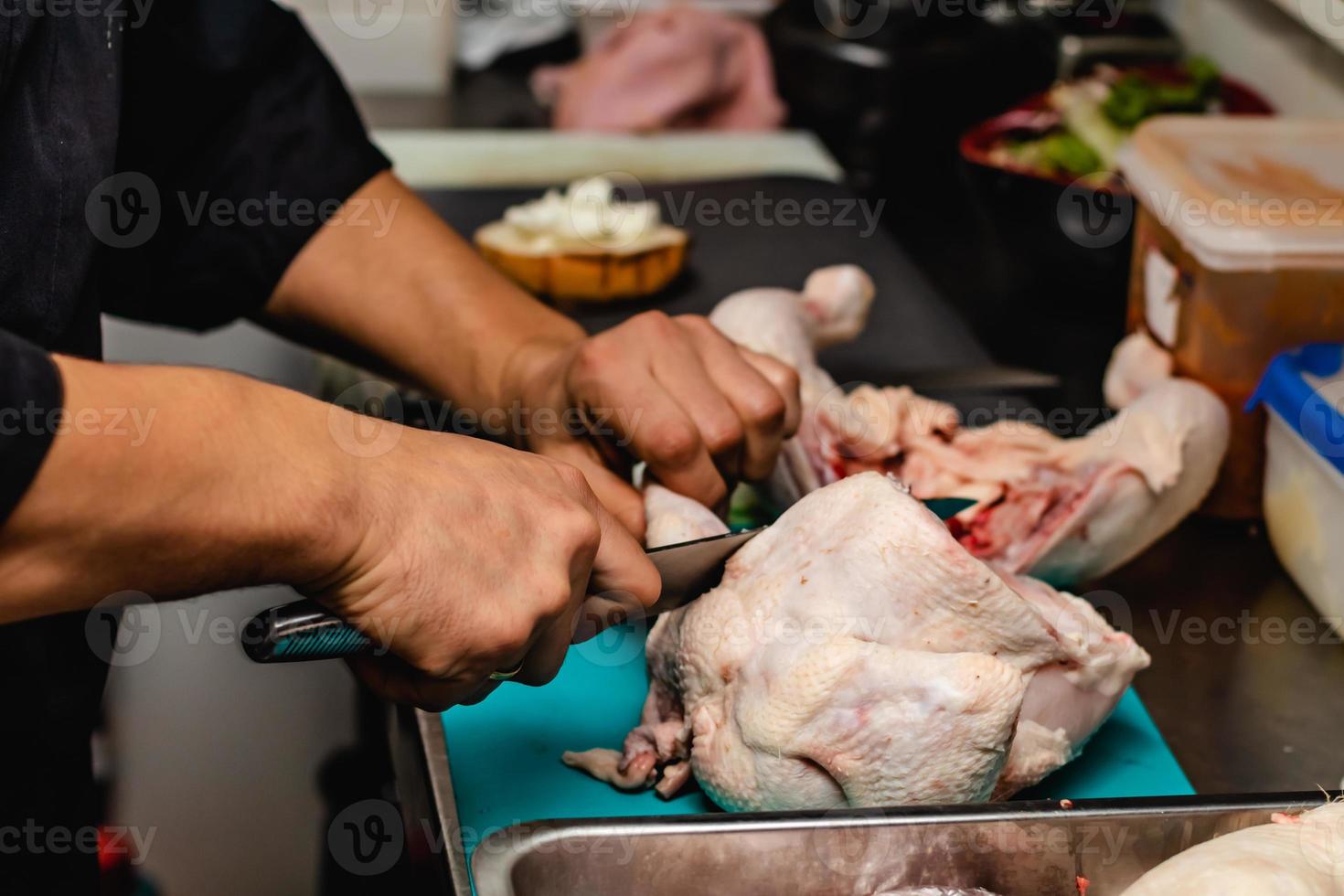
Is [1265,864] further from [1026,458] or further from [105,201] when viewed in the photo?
[105,201]

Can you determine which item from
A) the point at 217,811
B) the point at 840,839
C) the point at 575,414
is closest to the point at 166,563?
the point at 840,839

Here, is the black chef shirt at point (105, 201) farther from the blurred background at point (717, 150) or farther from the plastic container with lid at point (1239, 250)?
the plastic container with lid at point (1239, 250)

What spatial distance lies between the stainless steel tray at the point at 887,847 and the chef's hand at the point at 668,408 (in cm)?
44

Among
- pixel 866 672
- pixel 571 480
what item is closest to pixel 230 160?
pixel 571 480

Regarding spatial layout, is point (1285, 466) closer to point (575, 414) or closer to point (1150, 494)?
point (1150, 494)

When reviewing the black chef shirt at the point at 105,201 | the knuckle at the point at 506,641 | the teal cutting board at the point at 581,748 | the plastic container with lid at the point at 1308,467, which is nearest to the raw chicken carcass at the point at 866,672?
the teal cutting board at the point at 581,748

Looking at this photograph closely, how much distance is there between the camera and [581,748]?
4.24 feet

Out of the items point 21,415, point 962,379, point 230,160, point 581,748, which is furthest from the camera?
point 962,379

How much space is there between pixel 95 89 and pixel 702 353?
67 cm

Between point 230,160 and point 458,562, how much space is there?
87 centimetres

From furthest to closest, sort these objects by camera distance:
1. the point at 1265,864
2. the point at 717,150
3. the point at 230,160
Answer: the point at 717,150 → the point at 230,160 → the point at 1265,864

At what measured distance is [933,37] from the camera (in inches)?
118

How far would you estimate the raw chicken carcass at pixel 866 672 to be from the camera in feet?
3.61

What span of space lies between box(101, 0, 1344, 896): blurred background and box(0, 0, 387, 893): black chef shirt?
33 centimetres
